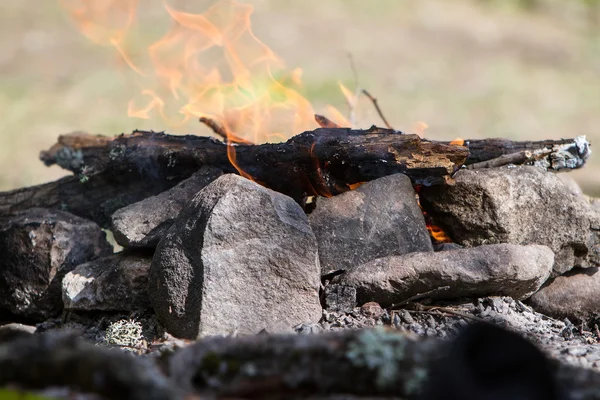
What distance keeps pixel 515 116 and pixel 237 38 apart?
29.9ft

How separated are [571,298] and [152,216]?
3182 millimetres

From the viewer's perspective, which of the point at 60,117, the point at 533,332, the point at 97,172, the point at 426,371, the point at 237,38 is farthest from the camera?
the point at 60,117

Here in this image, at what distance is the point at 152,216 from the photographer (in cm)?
497

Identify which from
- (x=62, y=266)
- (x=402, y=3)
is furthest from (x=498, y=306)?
(x=402, y=3)

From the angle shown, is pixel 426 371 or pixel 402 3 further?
pixel 402 3

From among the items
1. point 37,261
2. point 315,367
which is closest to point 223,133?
point 37,261

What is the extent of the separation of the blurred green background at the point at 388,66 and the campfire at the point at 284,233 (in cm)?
554

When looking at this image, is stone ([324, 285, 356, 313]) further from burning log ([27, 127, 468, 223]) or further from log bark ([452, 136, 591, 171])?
log bark ([452, 136, 591, 171])

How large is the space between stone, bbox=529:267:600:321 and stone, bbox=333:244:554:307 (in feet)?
1.57

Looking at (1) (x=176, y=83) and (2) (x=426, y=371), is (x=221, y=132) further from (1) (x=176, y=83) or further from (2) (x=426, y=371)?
(2) (x=426, y=371)

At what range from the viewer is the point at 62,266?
5.17 m

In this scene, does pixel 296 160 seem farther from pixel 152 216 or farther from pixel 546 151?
pixel 546 151

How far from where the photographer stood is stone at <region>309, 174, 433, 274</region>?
4758 millimetres

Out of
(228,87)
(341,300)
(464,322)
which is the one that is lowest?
(464,322)
